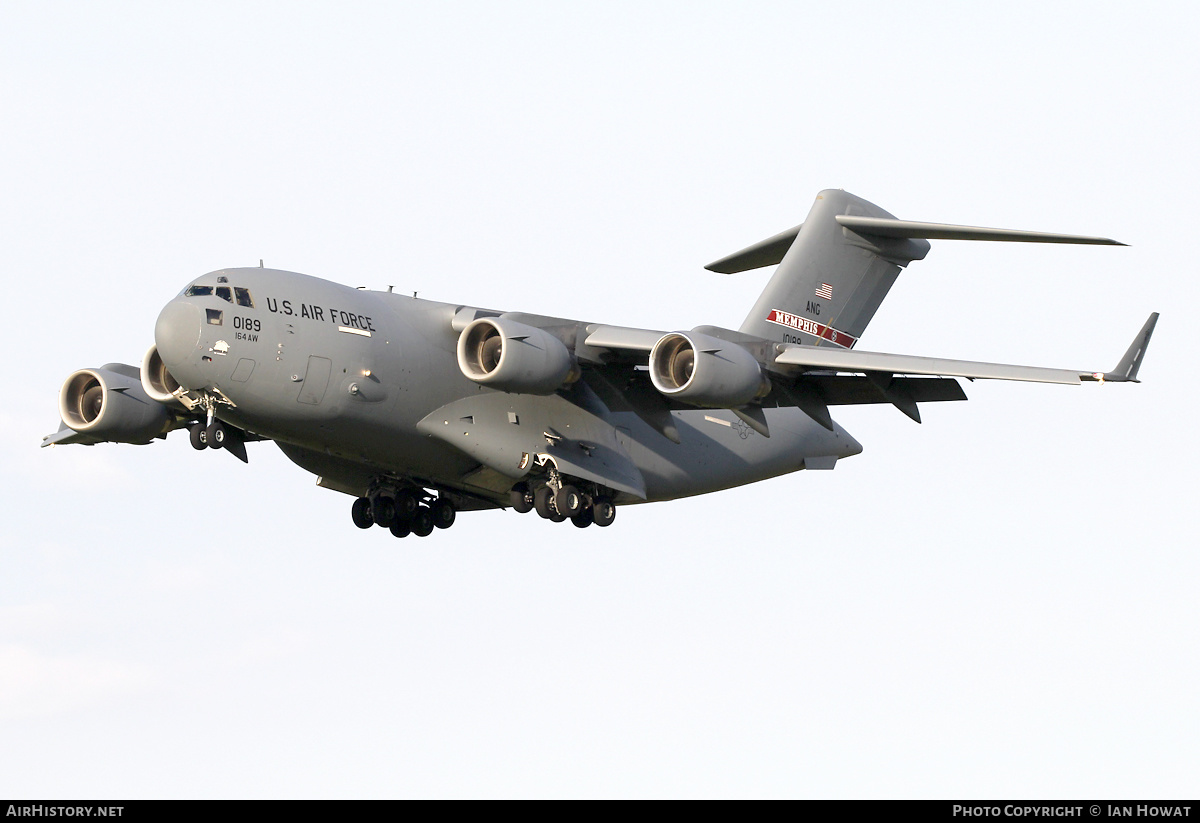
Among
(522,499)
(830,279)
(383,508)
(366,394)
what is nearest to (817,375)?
(522,499)

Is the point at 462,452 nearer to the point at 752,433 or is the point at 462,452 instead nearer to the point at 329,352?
the point at 329,352

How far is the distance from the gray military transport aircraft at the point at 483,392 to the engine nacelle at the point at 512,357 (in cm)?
2

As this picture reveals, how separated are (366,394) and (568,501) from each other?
2354mm

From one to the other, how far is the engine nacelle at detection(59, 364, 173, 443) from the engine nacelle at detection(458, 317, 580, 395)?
3.61 metres

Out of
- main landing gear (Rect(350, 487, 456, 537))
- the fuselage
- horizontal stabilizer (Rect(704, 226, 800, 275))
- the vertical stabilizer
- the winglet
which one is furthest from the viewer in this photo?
horizontal stabilizer (Rect(704, 226, 800, 275))

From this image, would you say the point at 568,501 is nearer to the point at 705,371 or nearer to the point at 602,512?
the point at 602,512

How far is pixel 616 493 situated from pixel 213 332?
4385 mm

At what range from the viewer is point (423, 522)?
18594 millimetres

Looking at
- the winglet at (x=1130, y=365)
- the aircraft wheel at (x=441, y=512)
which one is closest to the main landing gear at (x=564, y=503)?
the aircraft wheel at (x=441, y=512)

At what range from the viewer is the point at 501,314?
1705 centimetres

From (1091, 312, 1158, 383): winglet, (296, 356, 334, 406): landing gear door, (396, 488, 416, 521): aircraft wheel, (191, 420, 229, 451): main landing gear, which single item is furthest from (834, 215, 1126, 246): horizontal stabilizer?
(191, 420, 229, 451): main landing gear

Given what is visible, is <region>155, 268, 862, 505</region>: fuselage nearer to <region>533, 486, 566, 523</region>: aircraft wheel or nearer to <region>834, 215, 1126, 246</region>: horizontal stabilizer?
<region>533, 486, 566, 523</region>: aircraft wheel

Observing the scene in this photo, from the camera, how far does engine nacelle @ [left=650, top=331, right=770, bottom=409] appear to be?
52.1ft
